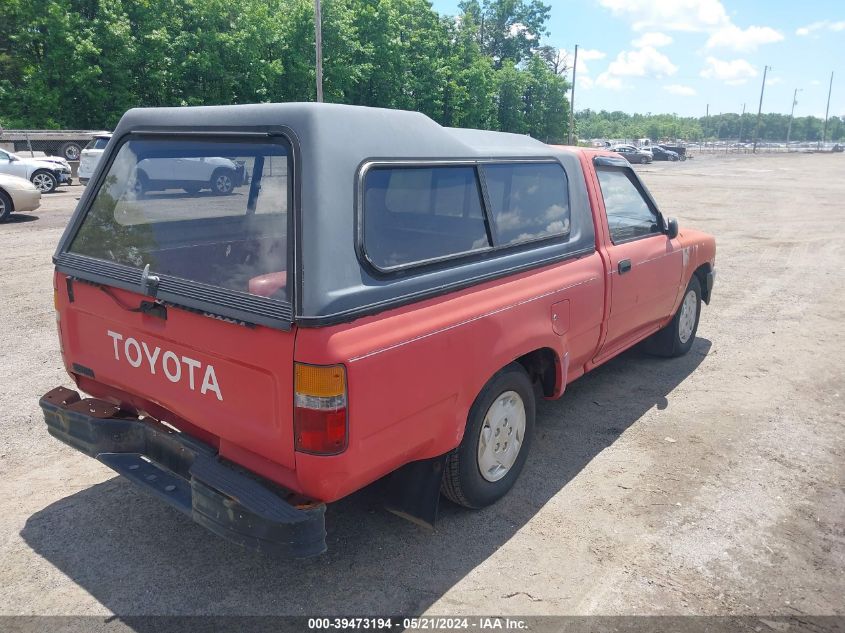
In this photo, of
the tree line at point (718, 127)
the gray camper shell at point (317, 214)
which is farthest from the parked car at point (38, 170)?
A: the tree line at point (718, 127)

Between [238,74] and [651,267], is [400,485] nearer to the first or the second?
[651,267]

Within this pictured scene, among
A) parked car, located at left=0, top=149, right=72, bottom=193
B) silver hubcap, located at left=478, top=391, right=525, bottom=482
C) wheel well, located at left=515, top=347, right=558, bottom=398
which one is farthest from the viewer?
parked car, located at left=0, top=149, right=72, bottom=193

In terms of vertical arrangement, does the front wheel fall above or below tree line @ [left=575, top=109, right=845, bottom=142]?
below

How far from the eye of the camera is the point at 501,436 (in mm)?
3689

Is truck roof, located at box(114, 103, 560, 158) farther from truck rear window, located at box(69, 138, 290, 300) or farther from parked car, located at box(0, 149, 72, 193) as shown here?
parked car, located at box(0, 149, 72, 193)

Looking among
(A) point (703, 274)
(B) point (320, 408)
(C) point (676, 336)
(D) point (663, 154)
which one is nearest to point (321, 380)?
(B) point (320, 408)

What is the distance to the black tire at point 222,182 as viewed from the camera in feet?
10.3

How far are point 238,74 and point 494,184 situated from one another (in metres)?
33.9

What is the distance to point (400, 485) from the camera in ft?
10.9

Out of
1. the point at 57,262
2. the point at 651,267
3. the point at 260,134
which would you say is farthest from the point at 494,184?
the point at 57,262

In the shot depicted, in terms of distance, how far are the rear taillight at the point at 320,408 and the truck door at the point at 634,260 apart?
251 centimetres

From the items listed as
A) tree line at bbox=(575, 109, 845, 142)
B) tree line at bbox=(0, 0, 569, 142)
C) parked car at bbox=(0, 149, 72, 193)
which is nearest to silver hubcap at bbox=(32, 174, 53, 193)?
parked car at bbox=(0, 149, 72, 193)

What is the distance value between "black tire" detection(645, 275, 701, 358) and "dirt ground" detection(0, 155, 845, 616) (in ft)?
1.06

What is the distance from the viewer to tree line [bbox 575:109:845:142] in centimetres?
15062
